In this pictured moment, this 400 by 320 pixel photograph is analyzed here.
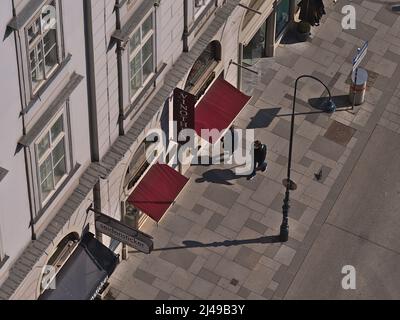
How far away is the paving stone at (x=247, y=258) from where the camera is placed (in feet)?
186

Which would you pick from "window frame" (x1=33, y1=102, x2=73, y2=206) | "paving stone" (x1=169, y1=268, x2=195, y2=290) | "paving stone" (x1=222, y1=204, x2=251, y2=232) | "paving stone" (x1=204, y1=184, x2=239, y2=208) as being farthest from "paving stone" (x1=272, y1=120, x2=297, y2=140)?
"window frame" (x1=33, y1=102, x2=73, y2=206)

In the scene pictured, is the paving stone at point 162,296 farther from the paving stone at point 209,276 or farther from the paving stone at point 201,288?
the paving stone at point 209,276

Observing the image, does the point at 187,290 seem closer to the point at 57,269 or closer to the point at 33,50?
the point at 57,269

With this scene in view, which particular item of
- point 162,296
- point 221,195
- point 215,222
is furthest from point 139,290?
point 221,195

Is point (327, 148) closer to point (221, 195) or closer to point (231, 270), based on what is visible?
point (221, 195)

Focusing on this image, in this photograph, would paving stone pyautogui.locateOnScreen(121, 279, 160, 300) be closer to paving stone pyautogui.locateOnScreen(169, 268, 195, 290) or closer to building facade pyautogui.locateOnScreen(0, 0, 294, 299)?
paving stone pyautogui.locateOnScreen(169, 268, 195, 290)

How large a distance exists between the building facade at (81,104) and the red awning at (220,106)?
777 millimetres

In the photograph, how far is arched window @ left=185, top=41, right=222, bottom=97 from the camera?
5734 cm

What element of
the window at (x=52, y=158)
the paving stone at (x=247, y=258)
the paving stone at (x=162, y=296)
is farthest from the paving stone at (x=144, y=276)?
the window at (x=52, y=158)

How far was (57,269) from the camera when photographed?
50719mm

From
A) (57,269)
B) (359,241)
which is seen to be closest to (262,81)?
(359,241)

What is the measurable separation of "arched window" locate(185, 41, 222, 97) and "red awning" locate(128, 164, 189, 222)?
4.43 m

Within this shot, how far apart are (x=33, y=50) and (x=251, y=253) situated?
19767mm

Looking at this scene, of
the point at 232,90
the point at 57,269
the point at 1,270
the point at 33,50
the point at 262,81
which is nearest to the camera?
the point at 33,50
